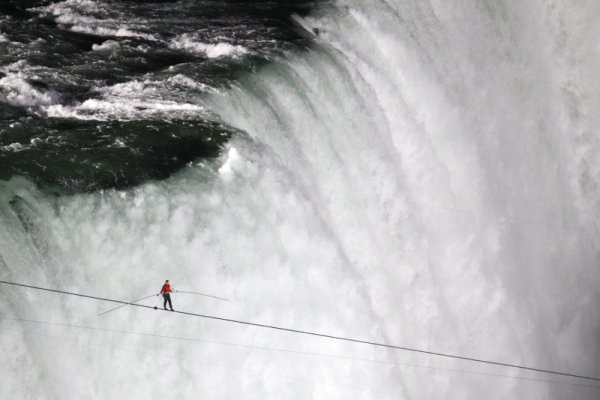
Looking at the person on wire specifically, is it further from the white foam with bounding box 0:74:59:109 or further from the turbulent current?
the white foam with bounding box 0:74:59:109

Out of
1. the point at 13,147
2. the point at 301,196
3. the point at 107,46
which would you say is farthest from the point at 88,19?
the point at 301,196

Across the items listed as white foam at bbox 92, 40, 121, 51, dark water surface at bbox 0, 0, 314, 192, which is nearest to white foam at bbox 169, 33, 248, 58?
dark water surface at bbox 0, 0, 314, 192

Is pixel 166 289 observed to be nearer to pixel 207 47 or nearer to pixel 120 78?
pixel 120 78

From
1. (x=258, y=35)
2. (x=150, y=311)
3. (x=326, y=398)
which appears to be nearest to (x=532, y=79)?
(x=258, y=35)

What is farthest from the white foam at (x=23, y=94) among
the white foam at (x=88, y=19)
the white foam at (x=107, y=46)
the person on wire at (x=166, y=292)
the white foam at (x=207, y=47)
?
the person on wire at (x=166, y=292)

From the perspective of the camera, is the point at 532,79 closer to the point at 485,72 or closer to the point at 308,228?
the point at 485,72
